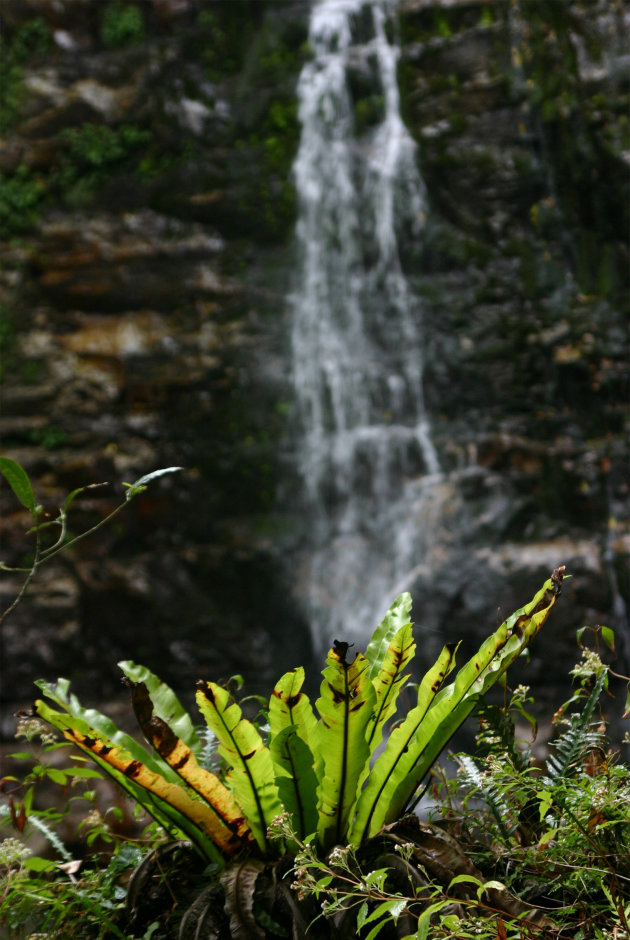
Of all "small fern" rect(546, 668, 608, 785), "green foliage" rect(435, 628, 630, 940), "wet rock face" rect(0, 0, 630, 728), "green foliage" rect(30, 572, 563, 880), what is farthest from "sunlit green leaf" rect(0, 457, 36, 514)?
"wet rock face" rect(0, 0, 630, 728)

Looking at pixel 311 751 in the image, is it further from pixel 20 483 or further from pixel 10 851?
pixel 20 483

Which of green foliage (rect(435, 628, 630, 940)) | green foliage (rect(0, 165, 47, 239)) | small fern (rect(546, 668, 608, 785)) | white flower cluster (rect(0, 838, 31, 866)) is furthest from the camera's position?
green foliage (rect(0, 165, 47, 239))

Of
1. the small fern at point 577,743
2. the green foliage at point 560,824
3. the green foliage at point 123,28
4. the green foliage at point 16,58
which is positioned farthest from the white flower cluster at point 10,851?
the green foliage at point 123,28

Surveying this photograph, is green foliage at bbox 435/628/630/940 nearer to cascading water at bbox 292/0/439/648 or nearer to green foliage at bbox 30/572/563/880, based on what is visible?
green foliage at bbox 30/572/563/880

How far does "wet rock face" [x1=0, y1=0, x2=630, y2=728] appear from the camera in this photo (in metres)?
6.09

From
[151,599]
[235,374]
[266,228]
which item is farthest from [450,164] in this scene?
[151,599]

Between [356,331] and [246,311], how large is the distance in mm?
967

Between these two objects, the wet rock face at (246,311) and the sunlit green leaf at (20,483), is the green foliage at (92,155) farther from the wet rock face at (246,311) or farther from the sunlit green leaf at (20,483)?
the sunlit green leaf at (20,483)

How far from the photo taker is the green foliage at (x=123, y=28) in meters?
7.01

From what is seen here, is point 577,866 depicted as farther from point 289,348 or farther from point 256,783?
point 289,348

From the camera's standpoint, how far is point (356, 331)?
656cm

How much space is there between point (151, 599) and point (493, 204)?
4.32 m

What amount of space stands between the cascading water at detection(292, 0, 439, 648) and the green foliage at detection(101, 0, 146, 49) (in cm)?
158

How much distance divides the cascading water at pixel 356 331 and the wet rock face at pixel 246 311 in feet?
0.50
